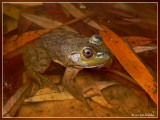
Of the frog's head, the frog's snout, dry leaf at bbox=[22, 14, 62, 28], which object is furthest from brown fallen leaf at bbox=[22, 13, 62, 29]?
the frog's snout

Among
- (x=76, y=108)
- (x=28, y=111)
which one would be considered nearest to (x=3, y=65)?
(x=28, y=111)

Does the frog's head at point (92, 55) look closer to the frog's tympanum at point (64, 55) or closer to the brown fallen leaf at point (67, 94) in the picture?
the frog's tympanum at point (64, 55)

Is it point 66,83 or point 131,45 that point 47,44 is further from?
point 131,45

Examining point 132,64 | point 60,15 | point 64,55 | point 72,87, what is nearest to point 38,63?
point 64,55

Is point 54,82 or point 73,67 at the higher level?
point 73,67

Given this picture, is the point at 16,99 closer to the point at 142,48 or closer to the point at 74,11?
the point at 74,11

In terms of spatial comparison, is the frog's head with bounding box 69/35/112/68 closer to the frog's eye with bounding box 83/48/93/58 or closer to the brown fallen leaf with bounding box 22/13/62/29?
the frog's eye with bounding box 83/48/93/58

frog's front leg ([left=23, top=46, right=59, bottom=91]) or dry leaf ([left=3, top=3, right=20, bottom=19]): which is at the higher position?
dry leaf ([left=3, top=3, right=20, bottom=19])
